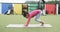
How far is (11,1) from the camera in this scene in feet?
22.2

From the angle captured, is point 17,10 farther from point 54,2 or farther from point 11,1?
point 54,2

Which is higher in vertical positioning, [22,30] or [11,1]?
[11,1]

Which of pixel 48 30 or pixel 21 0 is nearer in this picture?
pixel 48 30

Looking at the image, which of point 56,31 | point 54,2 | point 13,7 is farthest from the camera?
point 54,2

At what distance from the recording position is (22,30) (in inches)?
119

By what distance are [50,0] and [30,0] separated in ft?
2.77

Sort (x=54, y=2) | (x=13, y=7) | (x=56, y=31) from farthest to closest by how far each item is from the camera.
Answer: (x=54, y=2), (x=13, y=7), (x=56, y=31)

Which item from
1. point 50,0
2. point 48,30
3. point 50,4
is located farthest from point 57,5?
point 48,30

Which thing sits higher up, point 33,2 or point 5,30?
point 33,2

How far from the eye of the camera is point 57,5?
6.11m

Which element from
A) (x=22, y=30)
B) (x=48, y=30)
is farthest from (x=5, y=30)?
(x=48, y=30)

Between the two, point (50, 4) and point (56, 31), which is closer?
point (56, 31)

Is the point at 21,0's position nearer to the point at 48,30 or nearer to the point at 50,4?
the point at 50,4

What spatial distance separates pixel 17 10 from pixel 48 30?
320cm
